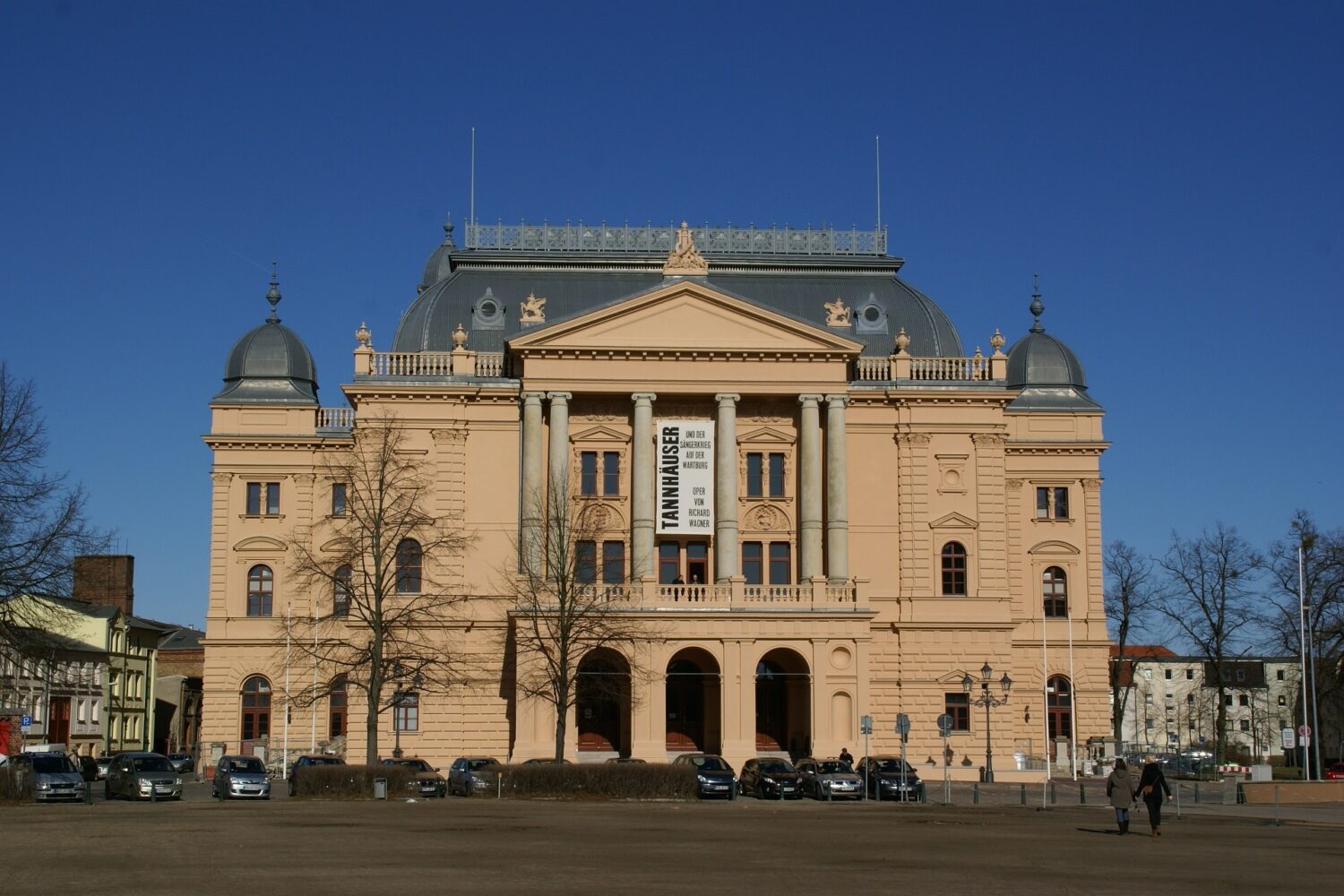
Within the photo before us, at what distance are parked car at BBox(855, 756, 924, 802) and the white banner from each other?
16.8 meters

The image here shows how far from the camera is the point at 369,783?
54.6m

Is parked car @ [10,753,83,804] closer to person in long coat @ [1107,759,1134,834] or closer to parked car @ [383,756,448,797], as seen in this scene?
parked car @ [383,756,448,797]

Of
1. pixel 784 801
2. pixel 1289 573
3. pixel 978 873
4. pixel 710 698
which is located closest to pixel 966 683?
pixel 710 698

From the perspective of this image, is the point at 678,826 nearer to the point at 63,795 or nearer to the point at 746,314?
the point at 63,795

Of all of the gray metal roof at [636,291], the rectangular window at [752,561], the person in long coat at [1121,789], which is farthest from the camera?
the gray metal roof at [636,291]

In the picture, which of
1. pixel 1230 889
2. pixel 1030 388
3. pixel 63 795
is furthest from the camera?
pixel 1030 388

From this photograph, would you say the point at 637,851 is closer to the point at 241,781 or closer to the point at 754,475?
the point at 241,781

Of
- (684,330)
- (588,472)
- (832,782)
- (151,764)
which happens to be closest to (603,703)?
(588,472)

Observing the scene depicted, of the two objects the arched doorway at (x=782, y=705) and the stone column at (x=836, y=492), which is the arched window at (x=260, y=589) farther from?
the stone column at (x=836, y=492)

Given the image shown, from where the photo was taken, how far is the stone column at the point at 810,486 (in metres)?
73.8

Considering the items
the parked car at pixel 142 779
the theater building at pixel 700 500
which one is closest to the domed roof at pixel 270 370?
the theater building at pixel 700 500

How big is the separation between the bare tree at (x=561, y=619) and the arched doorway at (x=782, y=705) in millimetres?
6860

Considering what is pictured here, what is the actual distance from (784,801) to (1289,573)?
1552 inches

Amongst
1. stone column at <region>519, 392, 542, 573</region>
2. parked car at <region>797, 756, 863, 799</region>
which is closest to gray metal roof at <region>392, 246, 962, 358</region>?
stone column at <region>519, 392, 542, 573</region>
